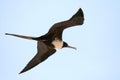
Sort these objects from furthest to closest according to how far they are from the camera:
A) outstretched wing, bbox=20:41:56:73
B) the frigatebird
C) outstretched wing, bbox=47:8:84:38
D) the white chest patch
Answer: outstretched wing, bbox=20:41:56:73 → the white chest patch → the frigatebird → outstretched wing, bbox=47:8:84:38

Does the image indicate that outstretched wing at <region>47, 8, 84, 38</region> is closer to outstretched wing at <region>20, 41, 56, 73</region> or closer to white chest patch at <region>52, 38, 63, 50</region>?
white chest patch at <region>52, 38, 63, 50</region>

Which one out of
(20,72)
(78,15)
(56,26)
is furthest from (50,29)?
(20,72)

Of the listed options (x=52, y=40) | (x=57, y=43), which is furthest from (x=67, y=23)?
(x=57, y=43)

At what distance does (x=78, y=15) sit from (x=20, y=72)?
2.86 metres

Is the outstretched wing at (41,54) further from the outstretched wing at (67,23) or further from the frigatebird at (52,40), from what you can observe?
the outstretched wing at (67,23)

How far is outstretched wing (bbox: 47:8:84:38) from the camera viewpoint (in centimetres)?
1267

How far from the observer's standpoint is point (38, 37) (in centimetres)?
1310

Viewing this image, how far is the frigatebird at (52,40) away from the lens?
12.8 m

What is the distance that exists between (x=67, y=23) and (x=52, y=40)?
0.94m

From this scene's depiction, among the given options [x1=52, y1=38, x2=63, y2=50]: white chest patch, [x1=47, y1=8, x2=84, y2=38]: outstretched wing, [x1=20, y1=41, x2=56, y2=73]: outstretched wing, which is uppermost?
[x1=47, y1=8, x2=84, y2=38]: outstretched wing

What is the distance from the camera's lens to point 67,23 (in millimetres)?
13062

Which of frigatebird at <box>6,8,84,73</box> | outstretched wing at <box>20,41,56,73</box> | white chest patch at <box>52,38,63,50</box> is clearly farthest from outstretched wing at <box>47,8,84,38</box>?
outstretched wing at <box>20,41,56,73</box>

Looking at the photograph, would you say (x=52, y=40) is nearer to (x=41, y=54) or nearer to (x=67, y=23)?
(x=67, y=23)

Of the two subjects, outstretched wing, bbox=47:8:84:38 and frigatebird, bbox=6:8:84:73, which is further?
frigatebird, bbox=6:8:84:73
